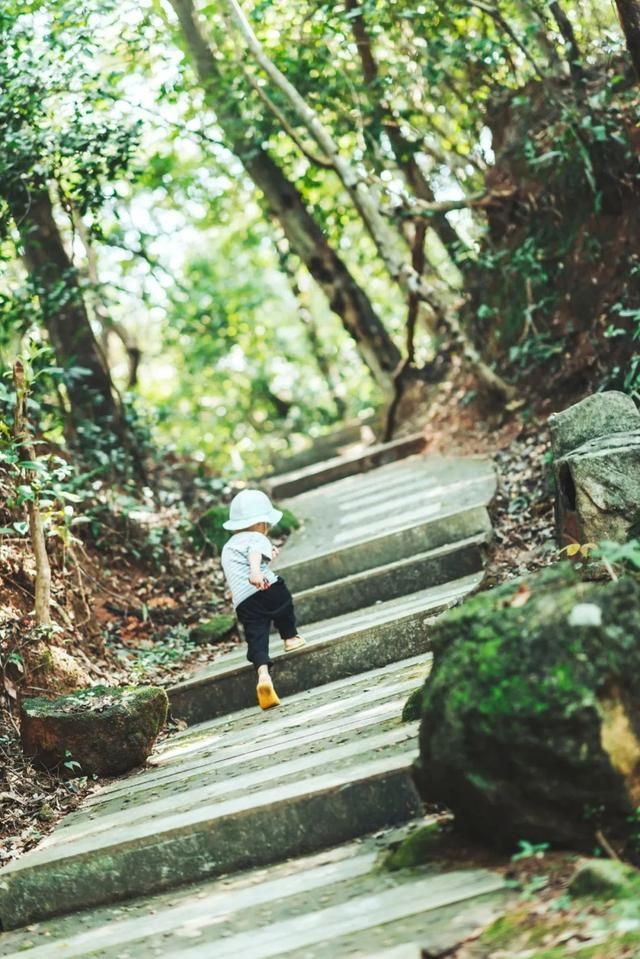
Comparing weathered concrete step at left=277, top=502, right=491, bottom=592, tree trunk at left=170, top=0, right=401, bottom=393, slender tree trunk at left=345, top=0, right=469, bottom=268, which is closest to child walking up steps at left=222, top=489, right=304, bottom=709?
weathered concrete step at left=277, top=502, right=491, bottom=592

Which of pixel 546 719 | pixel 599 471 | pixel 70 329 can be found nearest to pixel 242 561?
pixel 599 471

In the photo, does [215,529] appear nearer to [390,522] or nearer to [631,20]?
[390,522]

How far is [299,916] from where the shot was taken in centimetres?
331

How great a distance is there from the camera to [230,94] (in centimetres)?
1097

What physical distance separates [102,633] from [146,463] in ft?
10.3

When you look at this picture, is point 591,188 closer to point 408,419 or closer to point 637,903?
point 408,419

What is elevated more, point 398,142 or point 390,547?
point 398,142

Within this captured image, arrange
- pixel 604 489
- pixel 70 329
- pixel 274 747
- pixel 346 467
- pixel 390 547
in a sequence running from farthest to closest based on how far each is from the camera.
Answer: pixel 346 467 → pixel 70 329 → pixel 390 547 → pixel 604 489 → pixel 274 747

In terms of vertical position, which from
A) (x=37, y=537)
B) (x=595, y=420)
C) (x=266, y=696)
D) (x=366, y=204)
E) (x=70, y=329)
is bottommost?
(x=266, y=696)

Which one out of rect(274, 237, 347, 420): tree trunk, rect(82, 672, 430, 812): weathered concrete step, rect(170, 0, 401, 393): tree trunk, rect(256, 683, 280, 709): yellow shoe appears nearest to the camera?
rect(82, 672, 430, 812): weathered concrete step

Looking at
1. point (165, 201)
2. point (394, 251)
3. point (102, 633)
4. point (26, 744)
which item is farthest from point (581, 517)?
point (165, 201)

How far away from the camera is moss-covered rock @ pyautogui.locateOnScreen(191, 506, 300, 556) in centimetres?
885

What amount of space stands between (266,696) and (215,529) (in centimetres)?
342

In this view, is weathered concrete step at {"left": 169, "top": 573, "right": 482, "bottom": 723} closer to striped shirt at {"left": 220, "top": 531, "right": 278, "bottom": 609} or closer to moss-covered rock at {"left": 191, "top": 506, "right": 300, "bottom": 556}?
striped shirt at {"left": 220, "top": 531, "right": 278, "bottom": 609}
